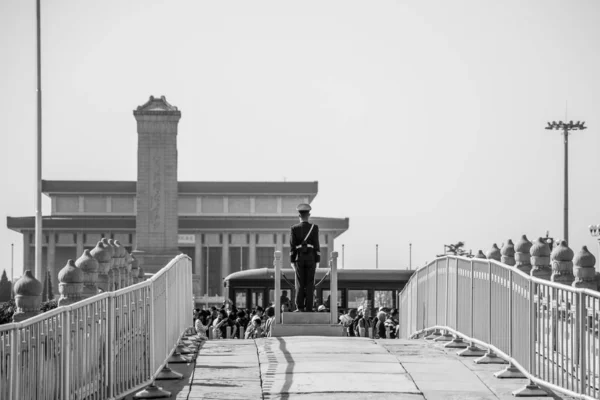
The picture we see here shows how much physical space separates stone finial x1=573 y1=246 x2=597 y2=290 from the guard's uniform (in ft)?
17.5

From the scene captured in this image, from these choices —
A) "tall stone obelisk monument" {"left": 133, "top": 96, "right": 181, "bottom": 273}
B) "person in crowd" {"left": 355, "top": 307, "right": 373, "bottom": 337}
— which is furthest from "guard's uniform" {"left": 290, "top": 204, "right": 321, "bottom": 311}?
"tall stone obelisk monument" {"left": 133, "top": 96, "right": 181, "bottom": 273}

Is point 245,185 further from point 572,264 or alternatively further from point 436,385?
point 436,385

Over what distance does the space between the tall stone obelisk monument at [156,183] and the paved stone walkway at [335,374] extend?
286 ft

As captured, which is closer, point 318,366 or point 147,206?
point 318,366

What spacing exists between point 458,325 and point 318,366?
3.79 metres

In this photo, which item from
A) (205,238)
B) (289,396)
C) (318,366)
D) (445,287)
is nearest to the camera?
(289,396)

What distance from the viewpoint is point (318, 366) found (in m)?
15.6

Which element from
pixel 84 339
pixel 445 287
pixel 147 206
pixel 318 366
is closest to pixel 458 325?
pixel 445 287

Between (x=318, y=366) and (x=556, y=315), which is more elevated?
(x=556, y=315)

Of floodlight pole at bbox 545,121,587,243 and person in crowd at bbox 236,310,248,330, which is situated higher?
floodlight pole at bbox 545,121,587,243

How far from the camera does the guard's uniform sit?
2470 cm

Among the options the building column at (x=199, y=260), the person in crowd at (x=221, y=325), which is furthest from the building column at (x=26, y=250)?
the person in crowd at (x=221, y=325)

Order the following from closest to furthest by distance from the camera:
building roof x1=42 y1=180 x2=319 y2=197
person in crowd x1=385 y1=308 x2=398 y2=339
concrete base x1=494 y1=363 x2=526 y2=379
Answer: concrete base x1=494 y1=363 x2=526 y2=379, person in crowd x1=385 y1=308 x2=398 y2=339, building roof x1=42 y1=180 x2=319 y2=197

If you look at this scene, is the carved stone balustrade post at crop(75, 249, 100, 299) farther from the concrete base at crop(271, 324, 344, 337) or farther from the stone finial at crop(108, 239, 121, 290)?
the stone finial at crop(108, 239, 121, 290)
